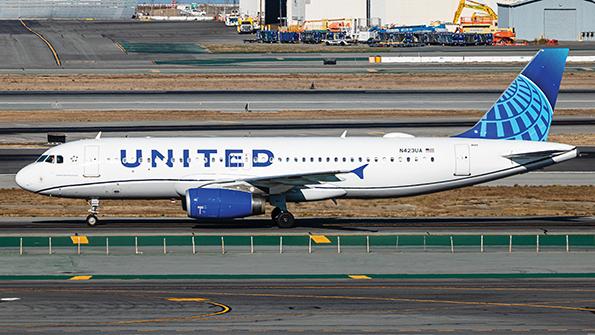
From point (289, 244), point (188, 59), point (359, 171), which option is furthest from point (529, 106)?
point (188, 59)

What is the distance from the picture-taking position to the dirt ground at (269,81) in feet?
403

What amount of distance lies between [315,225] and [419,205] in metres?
8.92

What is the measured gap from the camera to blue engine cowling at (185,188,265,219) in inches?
2026

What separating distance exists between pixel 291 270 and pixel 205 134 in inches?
1714

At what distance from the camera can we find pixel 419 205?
202 feet

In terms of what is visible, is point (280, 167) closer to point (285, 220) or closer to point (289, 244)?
point (285, 220)

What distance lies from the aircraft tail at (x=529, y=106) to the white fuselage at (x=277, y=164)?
1212 millimetres

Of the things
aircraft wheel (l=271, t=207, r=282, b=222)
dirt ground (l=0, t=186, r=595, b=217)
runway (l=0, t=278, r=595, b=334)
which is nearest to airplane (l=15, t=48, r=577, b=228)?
aircraft wheel (l=271, t=207, r=282, b=222)

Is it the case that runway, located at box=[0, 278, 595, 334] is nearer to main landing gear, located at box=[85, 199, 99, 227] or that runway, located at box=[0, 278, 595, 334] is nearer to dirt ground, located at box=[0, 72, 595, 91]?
main landing gear, located at box=[85, 199, 99, 227]

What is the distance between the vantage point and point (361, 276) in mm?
41562

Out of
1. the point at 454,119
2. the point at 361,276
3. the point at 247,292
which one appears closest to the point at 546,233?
the point at 361,276

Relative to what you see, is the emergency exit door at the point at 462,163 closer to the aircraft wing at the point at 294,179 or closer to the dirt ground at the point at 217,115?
the aircraft wing at the point at 294,179

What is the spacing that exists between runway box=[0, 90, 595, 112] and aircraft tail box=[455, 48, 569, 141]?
47.3 meters

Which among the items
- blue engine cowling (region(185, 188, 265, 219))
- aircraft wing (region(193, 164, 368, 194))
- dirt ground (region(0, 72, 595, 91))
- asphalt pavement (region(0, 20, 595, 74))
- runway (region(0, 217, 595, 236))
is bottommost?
runway (region(0, 217, 595, 236))
